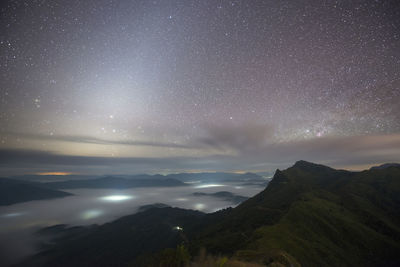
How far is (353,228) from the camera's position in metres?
131

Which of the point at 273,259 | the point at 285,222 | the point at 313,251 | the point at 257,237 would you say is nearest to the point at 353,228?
the point at 285,222

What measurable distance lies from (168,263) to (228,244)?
92.2 metres

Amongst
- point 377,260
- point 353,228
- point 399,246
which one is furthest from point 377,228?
point 377,260

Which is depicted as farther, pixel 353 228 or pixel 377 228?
pixel 377 228

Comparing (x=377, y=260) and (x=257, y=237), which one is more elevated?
(x=257, y=237)

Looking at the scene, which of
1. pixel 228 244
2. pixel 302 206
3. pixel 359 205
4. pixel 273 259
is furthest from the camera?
pixel 359 205

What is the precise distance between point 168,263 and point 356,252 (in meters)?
139

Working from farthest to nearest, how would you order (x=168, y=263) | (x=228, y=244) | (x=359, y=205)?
(x=359, y=205) < (x=228, y=244) < (x=168, y=263)

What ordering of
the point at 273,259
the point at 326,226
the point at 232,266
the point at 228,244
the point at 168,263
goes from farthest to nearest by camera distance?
the point at 326,226 < the point at 228,244 < the point at 273,259 < the point at 168,263 < the point at 232,266

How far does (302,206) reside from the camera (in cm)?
14138

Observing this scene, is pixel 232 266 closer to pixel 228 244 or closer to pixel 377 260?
pixel 228 244

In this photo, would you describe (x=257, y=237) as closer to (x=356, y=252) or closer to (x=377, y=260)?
(x=356, y=252)

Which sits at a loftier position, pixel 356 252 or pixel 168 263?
pixel 168 263

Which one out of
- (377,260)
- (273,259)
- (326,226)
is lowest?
(377,260)
